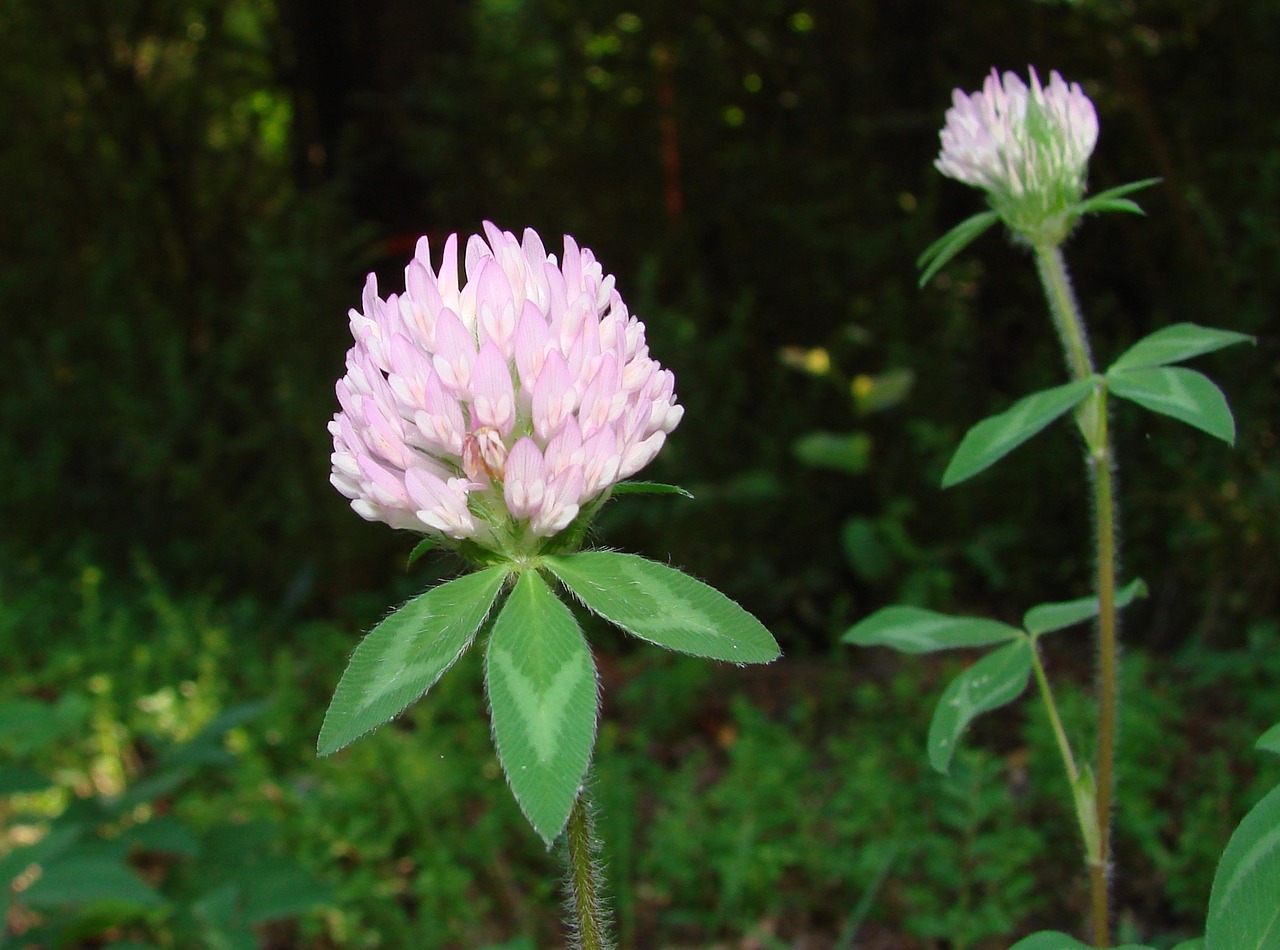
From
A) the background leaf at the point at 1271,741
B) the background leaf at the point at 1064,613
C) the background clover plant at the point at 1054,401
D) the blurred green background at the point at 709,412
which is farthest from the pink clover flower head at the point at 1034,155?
the blurred green background at the point at 709,412

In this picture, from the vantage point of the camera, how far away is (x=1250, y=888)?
0.95m

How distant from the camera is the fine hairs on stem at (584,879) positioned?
905 mm

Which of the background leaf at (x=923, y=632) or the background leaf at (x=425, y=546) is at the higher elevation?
the background leaf at (x=425, y=546)

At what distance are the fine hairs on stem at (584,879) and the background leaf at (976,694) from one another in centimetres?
45

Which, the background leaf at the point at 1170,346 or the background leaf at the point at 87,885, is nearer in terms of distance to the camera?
the background leaf at the point at 1170,346

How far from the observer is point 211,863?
7.38ft

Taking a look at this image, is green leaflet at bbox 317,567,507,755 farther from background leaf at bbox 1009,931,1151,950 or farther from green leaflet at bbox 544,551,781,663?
background leaf at bbox 1009,931,1151,950

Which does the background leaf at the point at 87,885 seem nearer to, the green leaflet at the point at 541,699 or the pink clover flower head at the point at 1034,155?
the green leaflet at the point at 541,699

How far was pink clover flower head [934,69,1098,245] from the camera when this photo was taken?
4.51 ft

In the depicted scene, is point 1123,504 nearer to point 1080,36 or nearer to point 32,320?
point 1080,36

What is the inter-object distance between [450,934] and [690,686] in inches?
47.7

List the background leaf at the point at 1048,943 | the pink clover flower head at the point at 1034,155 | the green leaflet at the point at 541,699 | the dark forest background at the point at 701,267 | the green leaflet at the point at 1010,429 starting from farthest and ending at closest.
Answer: the dark forest background at the point at 701,267
the pink clover flower head at the point at 1034,155
the green leaflet at the point at 1010,429
the background leaf at the point at 1048,943
the green leaflet at the point at 541,699

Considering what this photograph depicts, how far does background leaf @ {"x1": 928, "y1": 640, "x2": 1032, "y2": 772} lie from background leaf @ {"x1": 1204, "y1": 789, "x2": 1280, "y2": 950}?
12.4 inches

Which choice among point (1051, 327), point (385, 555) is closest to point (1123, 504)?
point (1051, 327)
